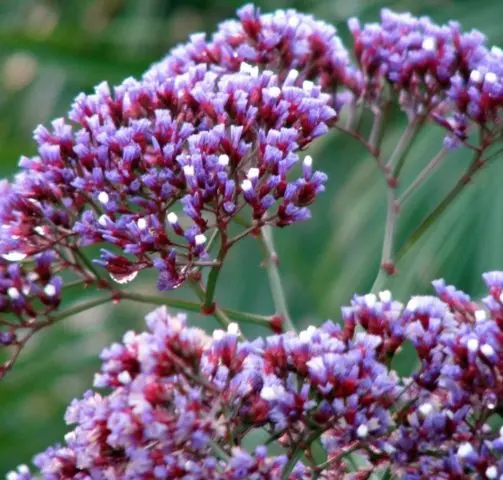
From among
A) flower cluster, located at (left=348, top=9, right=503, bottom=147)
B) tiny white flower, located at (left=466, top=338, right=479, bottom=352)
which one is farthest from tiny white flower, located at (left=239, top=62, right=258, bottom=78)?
tiny white flower, located at (left=466, top=338, right=479, bottom=352)

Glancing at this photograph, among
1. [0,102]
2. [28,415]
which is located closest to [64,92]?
[0,102]

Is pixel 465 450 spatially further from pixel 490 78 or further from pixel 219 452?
pixel 490 78

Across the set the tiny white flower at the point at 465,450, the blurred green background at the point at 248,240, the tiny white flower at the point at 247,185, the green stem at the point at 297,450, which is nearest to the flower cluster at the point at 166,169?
the tiny white flower at the point at 247,185

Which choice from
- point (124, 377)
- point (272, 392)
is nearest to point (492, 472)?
point (272, 392)

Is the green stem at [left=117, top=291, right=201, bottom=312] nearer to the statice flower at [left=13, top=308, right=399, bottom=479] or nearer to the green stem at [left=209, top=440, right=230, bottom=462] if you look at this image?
the statice flower at [left=13, top=308, right=399, bottom=479]

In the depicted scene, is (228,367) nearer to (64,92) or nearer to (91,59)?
(91,59)
